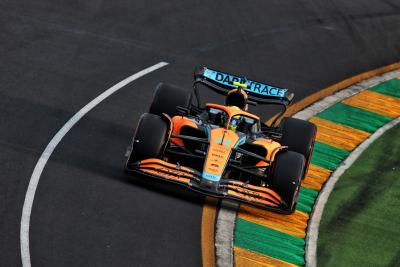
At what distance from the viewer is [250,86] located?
15438 millimetres

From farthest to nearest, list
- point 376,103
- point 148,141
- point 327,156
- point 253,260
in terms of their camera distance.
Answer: point 376,103 < point 327,156 < point 148,141 < point 253,260

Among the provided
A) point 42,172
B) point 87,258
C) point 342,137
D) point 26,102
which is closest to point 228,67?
point 342,137

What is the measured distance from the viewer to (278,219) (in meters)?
14.0

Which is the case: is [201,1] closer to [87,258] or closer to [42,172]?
[42,172]

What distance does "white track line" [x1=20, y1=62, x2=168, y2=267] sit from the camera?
40.1 feet

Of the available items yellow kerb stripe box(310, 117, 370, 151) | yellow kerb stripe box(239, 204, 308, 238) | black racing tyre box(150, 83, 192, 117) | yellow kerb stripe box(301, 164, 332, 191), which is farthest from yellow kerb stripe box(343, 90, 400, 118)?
yellow kerb stripe box(239, 204, 308, 238)

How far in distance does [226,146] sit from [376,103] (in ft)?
20.4

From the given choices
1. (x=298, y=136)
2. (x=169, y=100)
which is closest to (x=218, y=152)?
(x=298, y=136)

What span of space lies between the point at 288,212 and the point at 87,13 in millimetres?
9204

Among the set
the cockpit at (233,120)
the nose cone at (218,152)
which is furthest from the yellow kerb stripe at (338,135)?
the nose cone at (218,152)

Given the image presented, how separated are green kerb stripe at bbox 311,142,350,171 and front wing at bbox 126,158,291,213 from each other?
2.79 metres

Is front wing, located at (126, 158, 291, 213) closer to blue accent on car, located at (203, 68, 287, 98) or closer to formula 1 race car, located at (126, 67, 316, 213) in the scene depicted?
formula 1 race car, located at (126, 67, 316, 213)

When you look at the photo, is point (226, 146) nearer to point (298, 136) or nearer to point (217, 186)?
point (217, 186)

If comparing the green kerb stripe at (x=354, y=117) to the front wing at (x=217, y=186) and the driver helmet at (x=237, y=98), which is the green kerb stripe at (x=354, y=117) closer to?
the driver helmet at (x=237, y=98)
